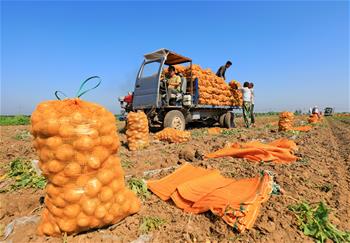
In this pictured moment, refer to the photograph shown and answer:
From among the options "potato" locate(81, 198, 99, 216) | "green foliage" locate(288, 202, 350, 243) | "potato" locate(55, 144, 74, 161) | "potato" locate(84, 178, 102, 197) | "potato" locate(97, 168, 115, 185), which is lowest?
"green foliage" locate(288, 202, 350, 243)

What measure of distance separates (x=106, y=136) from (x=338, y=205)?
8.25 feet

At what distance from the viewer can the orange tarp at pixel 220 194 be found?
212 centimetres

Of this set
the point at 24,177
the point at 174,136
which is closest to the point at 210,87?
the point at 174,136

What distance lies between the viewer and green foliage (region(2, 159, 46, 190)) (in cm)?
317

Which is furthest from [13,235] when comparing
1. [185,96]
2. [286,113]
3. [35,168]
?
[286,113]

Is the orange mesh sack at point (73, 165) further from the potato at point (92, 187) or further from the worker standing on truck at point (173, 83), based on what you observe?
the worker standing on truck at point (173, 83)

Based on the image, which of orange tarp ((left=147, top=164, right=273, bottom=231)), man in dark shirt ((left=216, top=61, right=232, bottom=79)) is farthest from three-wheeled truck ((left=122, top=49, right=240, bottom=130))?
orange tarp ((left=147, top=164, right=273, bottom=231))

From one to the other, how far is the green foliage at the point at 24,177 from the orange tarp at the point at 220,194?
56.1 inches

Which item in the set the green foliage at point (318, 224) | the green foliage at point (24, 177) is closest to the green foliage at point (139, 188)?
the green foliage at point (24, 177)

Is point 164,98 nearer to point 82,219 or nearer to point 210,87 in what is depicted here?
point 210,87

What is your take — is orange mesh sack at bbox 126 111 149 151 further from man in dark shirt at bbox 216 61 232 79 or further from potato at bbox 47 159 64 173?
man in dark shirt at bbox 216 61 232 79

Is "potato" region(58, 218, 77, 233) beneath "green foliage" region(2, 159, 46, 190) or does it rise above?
above

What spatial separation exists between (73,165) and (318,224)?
1962 mm

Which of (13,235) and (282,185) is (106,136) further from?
(282,185)
